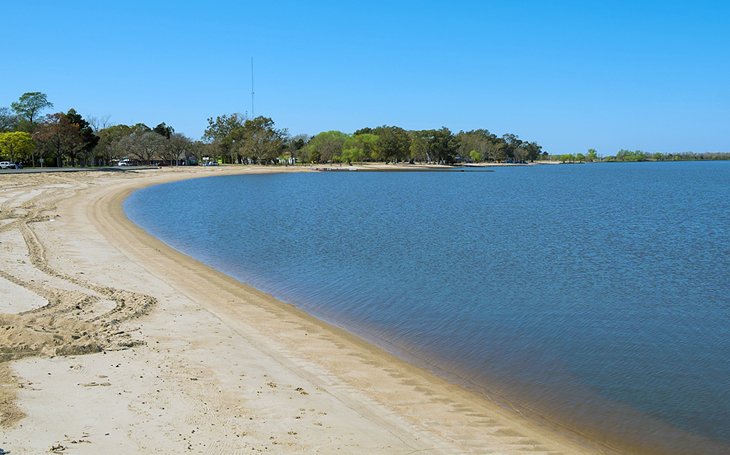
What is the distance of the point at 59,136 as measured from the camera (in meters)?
109

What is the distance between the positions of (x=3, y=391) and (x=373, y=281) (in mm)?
13808

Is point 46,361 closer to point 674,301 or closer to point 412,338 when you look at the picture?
point 412,338

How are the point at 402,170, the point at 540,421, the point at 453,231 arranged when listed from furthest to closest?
the point at 402,170, the point at 453,231, the point at 540,421

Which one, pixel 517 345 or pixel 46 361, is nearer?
pixel 46 361

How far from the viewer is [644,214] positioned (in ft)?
164

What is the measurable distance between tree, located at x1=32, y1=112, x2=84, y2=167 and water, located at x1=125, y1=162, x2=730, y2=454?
250 ft

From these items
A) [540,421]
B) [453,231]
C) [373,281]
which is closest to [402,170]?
[453,231]

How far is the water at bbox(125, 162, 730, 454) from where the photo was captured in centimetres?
1101

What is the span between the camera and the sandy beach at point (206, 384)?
794cm

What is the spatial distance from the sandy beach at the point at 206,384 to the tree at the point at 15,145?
101 m

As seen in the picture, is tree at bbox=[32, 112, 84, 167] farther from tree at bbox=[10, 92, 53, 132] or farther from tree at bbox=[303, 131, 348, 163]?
tree at bbox=[303, 131, 348, 163]

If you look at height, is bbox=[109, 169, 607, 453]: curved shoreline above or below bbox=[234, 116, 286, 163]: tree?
below

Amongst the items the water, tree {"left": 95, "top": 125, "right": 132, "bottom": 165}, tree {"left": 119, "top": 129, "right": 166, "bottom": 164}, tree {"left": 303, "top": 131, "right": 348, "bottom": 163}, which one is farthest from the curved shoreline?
tree {"left": 303, "top": 131, "right": 348, "bottom": 163}

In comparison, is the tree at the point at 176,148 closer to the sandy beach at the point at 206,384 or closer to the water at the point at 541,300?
the water at the point at 541,300
